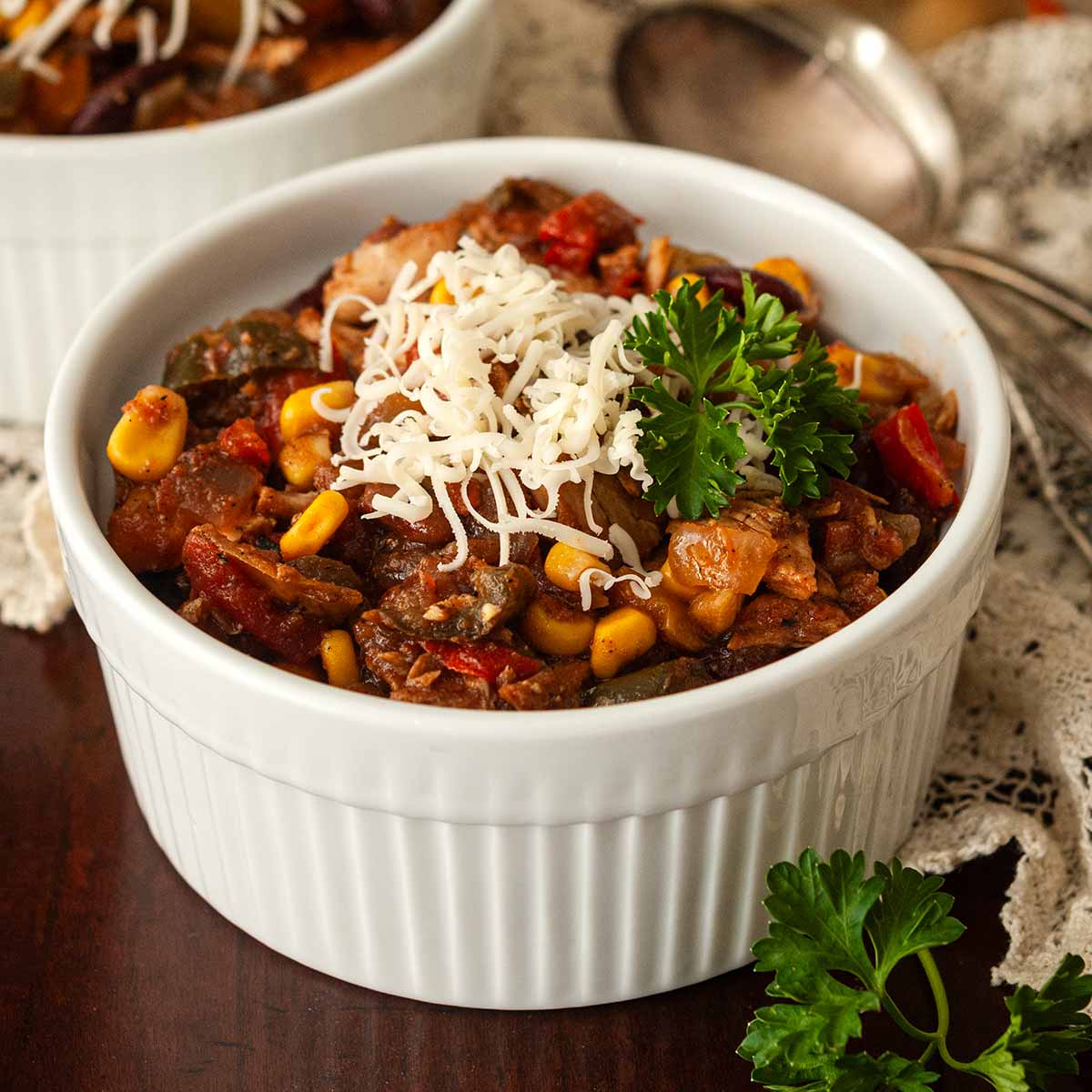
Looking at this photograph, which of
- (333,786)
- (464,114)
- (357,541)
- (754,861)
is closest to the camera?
(333,786)

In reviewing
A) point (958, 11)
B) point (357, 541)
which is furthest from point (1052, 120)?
point (357, 541)

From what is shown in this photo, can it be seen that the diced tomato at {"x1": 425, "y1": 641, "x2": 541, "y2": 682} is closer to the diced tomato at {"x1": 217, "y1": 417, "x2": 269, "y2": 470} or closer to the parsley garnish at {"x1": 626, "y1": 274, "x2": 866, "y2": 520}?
the parsley garnish at {"x1": 626, "y1": 274, "x2": 866, "y2": 520}

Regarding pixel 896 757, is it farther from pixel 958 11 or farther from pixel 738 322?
pixel 958 11

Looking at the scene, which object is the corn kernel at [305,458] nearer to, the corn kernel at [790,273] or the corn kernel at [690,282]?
the corn kernel at [690,282]

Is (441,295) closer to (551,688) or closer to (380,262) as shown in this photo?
(380,262)

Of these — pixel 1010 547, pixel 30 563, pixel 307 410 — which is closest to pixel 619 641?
pixel 307 410

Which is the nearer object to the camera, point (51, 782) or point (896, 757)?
point (896, 757)

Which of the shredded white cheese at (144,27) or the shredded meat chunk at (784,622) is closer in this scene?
the shredded meat chunk at (784,622)

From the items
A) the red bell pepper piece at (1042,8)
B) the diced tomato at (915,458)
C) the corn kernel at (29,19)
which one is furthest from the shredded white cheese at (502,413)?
the red bell pepper piece at (1042,8)
